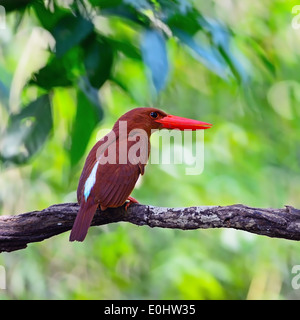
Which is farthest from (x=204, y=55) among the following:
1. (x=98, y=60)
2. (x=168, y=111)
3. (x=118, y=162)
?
(x=168, y=111)

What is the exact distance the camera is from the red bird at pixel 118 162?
105cm

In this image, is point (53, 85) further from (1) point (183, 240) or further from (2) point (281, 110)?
(2) point (281, 110)

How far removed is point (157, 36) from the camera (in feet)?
3.38

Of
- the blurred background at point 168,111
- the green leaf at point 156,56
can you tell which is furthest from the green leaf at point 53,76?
the green leaf at point 156,56

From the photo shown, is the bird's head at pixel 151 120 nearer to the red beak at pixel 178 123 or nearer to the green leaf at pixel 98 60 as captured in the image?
the red beak at pixel 178 123

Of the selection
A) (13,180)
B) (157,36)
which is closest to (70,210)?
(157,36)

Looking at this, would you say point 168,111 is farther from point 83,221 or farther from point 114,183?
point 83,221

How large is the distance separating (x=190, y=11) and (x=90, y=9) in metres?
0.21

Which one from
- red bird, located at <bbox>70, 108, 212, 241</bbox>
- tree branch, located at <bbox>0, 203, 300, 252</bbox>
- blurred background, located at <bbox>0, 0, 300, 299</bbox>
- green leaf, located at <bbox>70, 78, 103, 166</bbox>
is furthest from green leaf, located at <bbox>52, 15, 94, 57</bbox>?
tree branch, located at <bbox>0, 203, 300, 252</bbox>

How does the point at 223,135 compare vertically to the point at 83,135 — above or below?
above

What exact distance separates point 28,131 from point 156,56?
0.99ft

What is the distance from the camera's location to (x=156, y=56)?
97 centimetres

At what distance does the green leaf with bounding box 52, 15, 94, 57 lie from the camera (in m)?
0.97

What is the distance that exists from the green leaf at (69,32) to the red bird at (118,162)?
26cm
